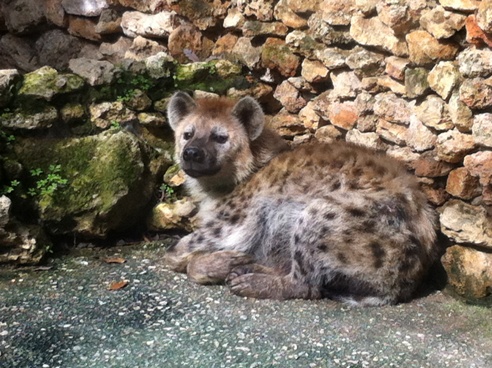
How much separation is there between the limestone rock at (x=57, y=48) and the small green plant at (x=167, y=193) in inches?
60.9

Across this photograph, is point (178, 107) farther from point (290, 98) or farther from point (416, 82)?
point (416, 82)

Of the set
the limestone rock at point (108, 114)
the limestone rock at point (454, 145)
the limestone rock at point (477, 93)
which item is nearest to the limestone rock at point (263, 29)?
the limestone rock at point (108, 114)

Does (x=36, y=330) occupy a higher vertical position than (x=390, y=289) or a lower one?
lower

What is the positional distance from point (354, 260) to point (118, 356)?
1.36 m

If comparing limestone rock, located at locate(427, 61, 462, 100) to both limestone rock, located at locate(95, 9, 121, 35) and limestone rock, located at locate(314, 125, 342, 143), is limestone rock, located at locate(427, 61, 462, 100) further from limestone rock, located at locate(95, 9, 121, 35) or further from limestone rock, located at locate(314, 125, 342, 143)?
limestone rock, located at locate(95, 9, 121, 35)

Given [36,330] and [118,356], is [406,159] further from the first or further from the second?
[36,330]

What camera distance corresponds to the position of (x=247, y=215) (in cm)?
449

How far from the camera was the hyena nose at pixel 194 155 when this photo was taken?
4434mm

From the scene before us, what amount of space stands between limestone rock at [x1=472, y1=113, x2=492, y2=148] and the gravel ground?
91 cm

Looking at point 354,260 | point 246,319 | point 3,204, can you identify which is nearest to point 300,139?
point 354,260

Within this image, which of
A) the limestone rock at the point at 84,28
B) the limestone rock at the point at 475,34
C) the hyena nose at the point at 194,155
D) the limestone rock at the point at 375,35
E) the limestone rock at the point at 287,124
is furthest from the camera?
the limestone rock at the point at 84,28

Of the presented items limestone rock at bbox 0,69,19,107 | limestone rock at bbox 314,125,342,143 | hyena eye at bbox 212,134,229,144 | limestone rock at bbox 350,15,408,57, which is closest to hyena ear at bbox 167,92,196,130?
hyena eye at bbox 212,134,229,144

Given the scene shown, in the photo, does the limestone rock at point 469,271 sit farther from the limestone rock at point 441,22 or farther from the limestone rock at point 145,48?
the limestone rock at point 145,48

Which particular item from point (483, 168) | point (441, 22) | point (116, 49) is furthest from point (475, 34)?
point (116, 49)
